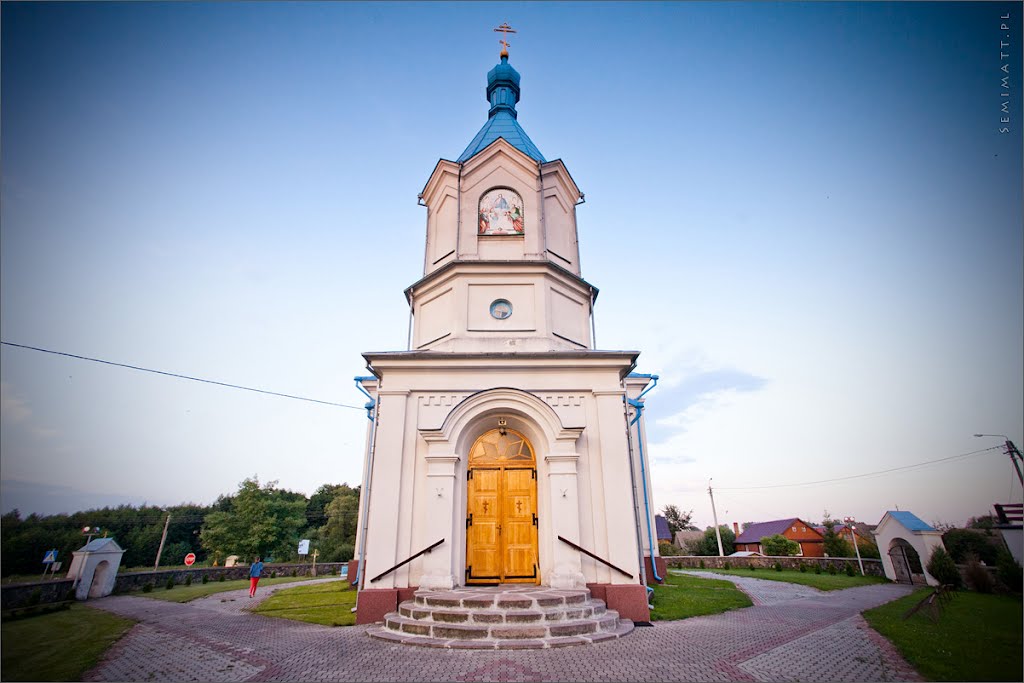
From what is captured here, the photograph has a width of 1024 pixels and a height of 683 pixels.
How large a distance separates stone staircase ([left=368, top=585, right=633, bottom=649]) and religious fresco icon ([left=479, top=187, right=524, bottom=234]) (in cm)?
910

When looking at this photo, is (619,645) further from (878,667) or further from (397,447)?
(397,447)

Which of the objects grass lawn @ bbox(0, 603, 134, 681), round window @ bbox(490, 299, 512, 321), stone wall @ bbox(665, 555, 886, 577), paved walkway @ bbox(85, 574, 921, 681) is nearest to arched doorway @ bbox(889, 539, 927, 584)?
stone wall @ bbox(665, 555, 886, 577)

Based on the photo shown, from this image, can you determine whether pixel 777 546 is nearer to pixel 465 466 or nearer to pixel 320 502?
pixel 465 466

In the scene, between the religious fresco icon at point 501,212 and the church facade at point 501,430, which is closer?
the church facade at point 501,430

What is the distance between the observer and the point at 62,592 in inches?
605

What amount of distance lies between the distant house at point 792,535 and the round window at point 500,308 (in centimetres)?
5037

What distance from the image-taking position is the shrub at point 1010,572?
42.5 feet

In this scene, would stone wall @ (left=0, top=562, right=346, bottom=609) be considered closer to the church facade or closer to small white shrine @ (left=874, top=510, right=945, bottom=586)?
the church facade

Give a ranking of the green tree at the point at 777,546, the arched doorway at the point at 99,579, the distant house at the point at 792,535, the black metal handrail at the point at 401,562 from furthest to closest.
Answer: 1. the distant house at the point at 792,535
2. the green tree at the point at 777,546
3. the arched doorway at the point at 99,579
4. the black metal handrail at the point at 401,562

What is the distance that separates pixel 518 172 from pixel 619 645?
38.9 feet

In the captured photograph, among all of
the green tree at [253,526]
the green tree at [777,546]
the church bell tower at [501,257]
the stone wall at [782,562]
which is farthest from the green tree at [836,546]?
the green tree at [253,526]

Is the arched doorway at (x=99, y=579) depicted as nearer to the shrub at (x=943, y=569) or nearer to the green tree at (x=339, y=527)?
the green tree at (x=339, y=527)

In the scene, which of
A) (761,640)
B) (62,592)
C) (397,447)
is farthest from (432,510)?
(62,592)

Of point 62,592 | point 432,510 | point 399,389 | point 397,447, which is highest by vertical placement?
point 399,389
